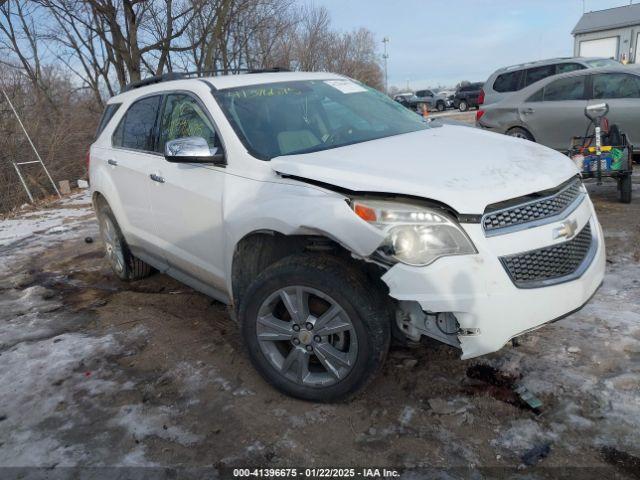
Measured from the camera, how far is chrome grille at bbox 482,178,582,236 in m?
2.42

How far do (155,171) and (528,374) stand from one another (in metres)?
2.91

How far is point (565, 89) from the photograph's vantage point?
28.9 ft

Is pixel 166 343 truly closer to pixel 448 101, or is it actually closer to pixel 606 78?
pixel 606 78

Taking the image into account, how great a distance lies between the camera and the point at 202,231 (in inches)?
136

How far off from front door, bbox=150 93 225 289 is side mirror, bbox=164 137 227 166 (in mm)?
86

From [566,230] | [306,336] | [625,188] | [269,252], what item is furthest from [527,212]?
[625,188]

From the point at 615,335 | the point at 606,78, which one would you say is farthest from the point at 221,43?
the point at 615,335

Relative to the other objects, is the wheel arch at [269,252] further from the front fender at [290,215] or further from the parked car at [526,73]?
the parked car at [526,73]

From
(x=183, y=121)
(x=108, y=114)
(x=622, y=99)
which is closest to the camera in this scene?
(x=183, y=121)

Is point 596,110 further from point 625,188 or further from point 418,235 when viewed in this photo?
point 418,235

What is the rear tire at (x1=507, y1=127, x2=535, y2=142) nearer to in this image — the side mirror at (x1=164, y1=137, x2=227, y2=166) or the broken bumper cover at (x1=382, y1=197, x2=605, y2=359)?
the side mirror at (x1=164, y1=137, x2=227, y2=166)

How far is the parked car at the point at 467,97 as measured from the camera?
3412cm

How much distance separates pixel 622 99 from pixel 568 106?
774 millimetres

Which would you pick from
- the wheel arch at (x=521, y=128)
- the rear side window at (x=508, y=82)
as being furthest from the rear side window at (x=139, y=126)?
the rear side window at (x=508, y=82)
